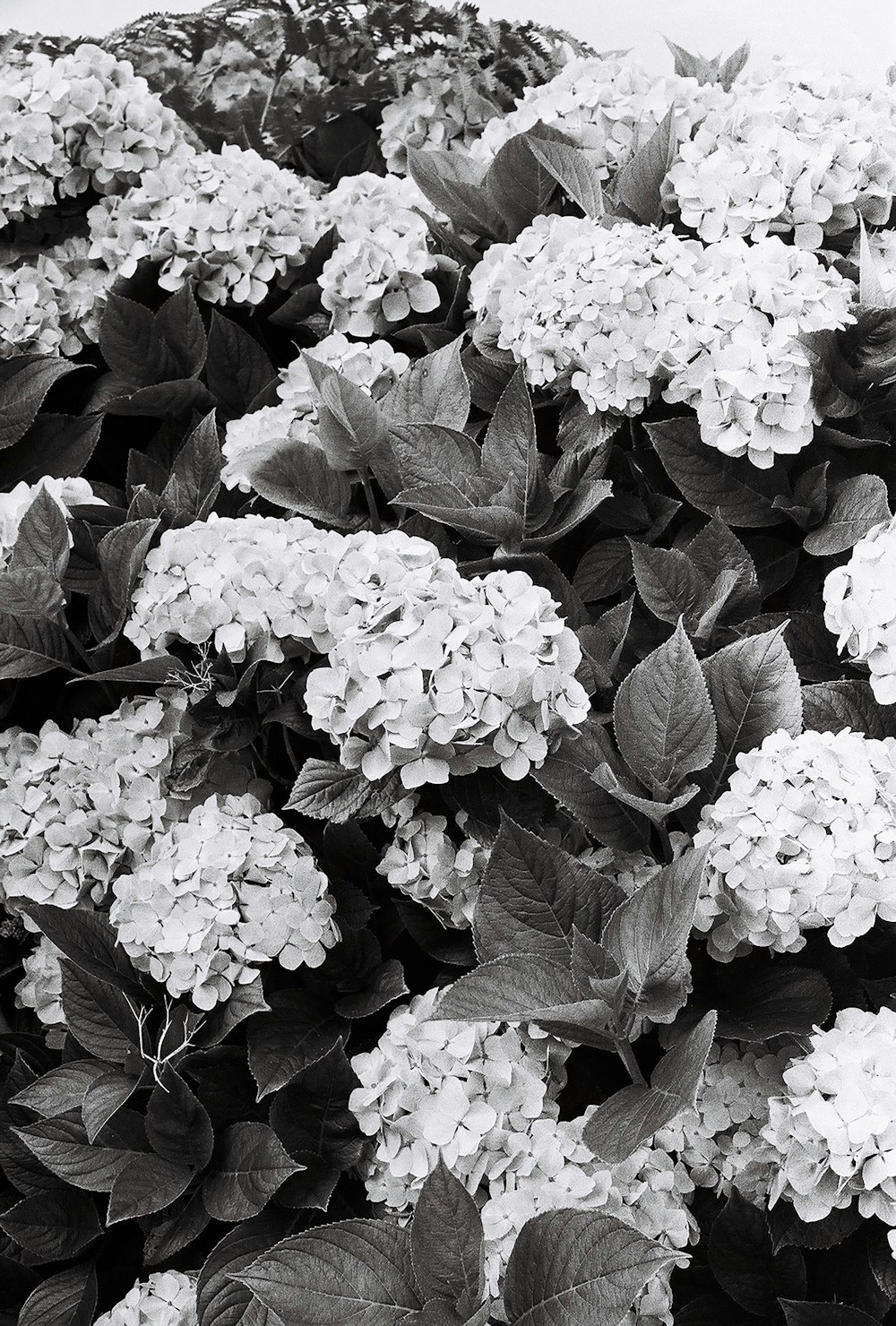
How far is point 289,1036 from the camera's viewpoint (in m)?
0.88

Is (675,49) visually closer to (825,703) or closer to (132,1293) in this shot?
(825,703)

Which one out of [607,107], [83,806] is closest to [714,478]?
[607,107]

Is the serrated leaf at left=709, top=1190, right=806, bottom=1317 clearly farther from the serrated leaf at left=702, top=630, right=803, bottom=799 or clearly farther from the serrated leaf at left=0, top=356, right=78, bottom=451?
the serrated leaf at left=0, top=356, right=78, bottom=451

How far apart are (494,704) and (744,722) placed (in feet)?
0.69

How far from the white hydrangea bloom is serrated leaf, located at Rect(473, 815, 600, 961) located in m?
0.37

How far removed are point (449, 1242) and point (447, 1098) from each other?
10 cm

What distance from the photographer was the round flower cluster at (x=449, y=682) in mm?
775

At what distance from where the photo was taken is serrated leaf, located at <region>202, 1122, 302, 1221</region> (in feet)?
2.72

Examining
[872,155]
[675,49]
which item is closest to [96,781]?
[872,155]

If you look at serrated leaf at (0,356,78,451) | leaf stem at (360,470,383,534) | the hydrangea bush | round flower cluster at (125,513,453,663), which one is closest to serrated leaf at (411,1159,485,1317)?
the hydrangea bush

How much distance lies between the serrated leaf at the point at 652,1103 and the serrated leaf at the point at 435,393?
21.3 inches

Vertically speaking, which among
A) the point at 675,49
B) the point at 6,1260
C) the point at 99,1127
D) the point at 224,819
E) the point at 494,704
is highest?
the point at 675,49

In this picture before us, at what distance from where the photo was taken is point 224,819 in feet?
2.94

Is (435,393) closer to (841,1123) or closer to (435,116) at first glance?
(435,116)
